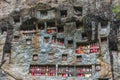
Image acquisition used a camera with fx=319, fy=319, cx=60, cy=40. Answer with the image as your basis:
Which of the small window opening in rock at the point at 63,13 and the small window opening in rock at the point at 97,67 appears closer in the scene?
the small window opening in rock at the point at 97,67

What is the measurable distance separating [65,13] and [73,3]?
0.90 meters

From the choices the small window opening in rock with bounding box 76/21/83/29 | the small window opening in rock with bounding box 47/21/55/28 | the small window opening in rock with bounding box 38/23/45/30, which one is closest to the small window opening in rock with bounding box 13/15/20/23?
Result: the small window opening in rock with bounding box 38/23/45/30

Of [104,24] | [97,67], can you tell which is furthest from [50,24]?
[97,67]

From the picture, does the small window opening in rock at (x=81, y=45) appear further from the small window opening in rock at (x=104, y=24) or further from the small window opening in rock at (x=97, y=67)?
the small window opening in rock at (x=97, y=67)

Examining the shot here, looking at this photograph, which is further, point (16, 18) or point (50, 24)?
point (16, 18)

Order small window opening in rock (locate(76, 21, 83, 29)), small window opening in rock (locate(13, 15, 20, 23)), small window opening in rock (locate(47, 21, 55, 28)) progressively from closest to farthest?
small window opening in rock (locate(76, 21, 83, 29)) → small window opening in rock (locate(47, 21, 55, 28)) → small window opening in rock (locate(13, 15, 20, 23))

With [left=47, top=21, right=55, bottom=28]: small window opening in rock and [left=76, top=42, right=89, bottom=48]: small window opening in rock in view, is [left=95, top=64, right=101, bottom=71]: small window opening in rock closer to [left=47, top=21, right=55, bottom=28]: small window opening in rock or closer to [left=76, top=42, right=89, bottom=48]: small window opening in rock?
[left=76, top=42, right=89, bottom=48]: small window opening in rock

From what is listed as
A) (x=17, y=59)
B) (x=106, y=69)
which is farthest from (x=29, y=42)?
(x=106, y=69)

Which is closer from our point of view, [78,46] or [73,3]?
[78,46]

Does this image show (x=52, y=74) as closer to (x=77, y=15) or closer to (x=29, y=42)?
(x=29, y=42)

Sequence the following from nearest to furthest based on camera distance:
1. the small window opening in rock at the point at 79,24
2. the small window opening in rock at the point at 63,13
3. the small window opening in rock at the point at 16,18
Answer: the small window opening in rock at the point at 79,24
the small window opening in rock at the point at 63,13
the small window opening in rock at the point at 16,18

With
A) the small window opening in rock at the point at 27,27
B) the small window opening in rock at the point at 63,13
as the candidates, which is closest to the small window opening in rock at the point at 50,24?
the small window opening in rock at the point at 63,13

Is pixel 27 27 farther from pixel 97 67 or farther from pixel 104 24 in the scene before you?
pixel 97 67

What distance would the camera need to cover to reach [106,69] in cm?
1902
